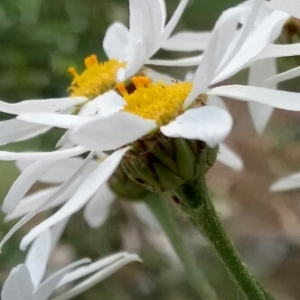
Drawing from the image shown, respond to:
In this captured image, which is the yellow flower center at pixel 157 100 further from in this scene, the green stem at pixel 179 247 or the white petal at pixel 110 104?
the green stem at pixel 179 247

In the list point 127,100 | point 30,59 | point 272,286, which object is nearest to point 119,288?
point 272,286

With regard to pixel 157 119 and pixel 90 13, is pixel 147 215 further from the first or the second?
pixel 90 13

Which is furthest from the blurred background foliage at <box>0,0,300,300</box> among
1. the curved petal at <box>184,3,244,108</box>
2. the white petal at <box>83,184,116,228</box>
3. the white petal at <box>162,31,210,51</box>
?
the curved petal at <box>184,3,244,108</box>

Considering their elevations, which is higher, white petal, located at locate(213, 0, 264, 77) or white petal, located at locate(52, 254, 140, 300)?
white petal, located at locate(213, 0, 264, 77)

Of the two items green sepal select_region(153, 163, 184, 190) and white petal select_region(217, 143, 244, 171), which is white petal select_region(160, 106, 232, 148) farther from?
white petal select_region(217, 143, 244, 171)

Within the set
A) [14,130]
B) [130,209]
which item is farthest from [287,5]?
[130,209]
